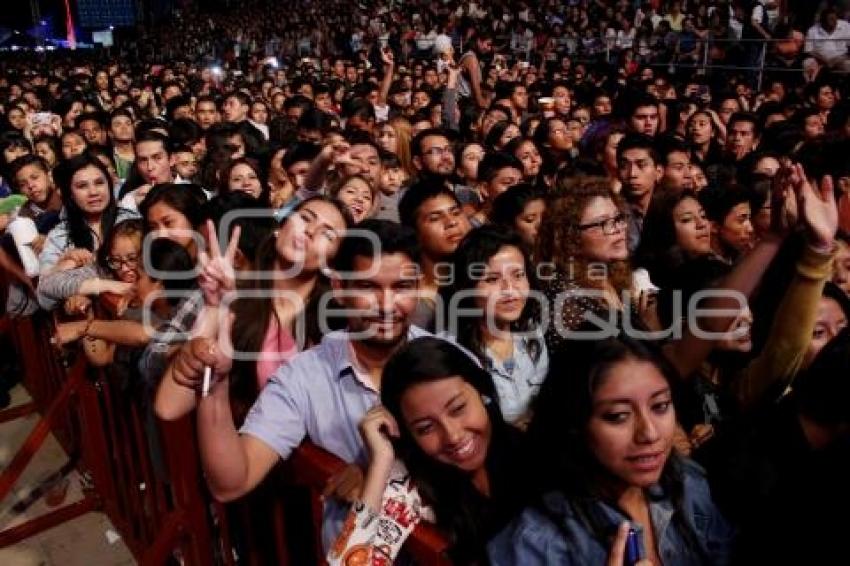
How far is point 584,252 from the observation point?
125 inches

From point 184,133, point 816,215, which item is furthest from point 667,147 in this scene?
point 184,133

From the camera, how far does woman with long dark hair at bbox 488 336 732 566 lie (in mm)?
1710

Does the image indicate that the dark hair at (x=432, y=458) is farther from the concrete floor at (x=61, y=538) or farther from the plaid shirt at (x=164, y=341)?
the concrete floor at (x=61, y=538)

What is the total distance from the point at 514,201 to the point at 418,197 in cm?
58

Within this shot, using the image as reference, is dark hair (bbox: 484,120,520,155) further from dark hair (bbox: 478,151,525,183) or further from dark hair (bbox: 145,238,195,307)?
dark hair (bbox: 145,238,195,307)

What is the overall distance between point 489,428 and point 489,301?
2.73 ft

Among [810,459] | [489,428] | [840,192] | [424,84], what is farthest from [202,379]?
[424,84]

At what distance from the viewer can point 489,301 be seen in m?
2.80

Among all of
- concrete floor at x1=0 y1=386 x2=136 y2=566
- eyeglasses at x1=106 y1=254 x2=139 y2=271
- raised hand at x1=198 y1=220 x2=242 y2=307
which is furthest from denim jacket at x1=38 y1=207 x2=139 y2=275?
raised hand at x1=198 y1=220 x2=242 y2=307

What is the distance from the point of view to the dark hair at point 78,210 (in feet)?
14.4

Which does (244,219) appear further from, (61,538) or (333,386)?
(61,538)

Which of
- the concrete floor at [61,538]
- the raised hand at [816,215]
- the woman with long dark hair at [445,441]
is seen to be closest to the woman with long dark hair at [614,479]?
the woman with long dark hair at [445,441]

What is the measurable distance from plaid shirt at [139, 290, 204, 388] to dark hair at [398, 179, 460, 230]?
1395mm

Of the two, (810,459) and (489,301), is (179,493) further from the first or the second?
(810,459)
